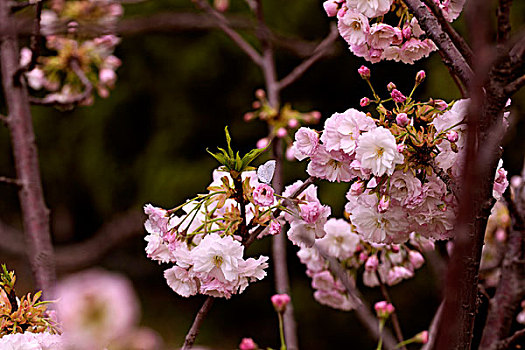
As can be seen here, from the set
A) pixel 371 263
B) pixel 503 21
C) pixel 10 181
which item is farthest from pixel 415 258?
pixel 10 181

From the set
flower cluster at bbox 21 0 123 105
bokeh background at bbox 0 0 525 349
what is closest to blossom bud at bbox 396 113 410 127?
flower cluster at bbox 21 0 123 105

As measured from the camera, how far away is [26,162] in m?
1.18

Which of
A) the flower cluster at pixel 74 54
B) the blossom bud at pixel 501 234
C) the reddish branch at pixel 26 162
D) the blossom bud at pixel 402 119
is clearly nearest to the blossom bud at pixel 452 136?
the blossom bud at pixel 402 119

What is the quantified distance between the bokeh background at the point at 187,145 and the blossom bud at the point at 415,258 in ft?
6.38

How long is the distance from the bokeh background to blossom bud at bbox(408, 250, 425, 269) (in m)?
1.94

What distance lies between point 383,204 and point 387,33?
0.21m

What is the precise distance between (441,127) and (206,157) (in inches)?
134

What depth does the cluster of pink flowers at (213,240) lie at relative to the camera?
64 centimetres

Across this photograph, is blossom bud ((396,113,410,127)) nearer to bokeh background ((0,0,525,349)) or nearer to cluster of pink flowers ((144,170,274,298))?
cluster of pink flowers ((144,170,274,298))

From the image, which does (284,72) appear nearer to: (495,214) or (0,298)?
(495,214)

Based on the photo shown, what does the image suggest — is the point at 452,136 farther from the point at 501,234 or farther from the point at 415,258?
the point at 501,234

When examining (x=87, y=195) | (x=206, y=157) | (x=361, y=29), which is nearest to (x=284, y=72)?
(x=206, y=157)

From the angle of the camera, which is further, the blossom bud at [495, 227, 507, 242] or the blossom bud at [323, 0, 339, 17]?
the blossom bud at [495, 227, 507, 242]

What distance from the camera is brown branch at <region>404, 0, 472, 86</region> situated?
0.58m
